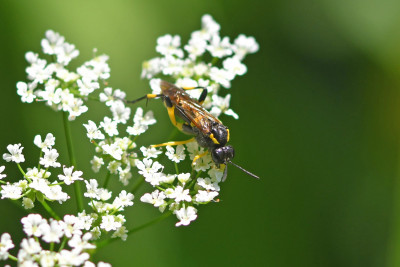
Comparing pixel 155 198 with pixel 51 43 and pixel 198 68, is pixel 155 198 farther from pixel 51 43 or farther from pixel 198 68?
pixel 51 43

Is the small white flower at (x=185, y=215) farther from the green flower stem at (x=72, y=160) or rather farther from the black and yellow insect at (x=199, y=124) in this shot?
the green flower stem at (x=72, y=160)

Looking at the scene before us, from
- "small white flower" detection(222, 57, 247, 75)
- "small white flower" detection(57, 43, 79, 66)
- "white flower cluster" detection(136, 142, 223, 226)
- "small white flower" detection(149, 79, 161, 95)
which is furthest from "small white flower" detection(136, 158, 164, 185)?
"small white flower" detection(222, 57, 247, 75)

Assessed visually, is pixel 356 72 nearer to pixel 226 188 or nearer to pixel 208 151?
pixel 226 188

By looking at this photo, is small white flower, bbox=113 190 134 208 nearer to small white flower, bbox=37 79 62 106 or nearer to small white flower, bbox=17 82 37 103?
small white flower, bbox=37 79 62 106

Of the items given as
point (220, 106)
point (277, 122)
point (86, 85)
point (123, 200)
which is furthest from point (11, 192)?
point (277, 122)

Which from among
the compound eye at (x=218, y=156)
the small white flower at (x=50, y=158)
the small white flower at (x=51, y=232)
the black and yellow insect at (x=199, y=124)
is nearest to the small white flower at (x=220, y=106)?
the black and yellow insect at (x=199, y=124)

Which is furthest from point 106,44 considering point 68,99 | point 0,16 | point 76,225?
point 76,225
